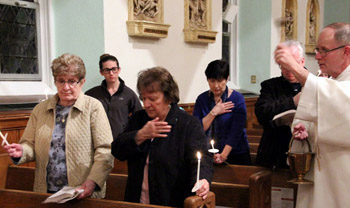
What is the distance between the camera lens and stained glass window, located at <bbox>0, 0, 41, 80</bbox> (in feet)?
15.3

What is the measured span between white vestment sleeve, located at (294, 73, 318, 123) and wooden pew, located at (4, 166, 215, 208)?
633 millimetres

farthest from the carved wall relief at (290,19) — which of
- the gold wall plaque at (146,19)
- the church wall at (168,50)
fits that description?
the gold wall plaque at (146,19)

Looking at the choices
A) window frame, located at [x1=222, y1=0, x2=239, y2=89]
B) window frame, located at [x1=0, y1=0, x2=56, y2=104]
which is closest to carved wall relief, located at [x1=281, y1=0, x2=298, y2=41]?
window frame, located at [x1=222, y1=0, x2=239, y2=89]

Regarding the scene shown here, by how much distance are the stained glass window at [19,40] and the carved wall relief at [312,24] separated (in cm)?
666

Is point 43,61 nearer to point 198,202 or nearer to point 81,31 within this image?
point 81,31

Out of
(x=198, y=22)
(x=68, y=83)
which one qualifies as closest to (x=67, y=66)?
(x=68, y=83)

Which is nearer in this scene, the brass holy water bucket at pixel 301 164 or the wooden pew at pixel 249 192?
the brass holy water bucket at pixel 301 164

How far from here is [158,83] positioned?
2.43m

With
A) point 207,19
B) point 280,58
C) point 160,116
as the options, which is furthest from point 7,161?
point 207,19

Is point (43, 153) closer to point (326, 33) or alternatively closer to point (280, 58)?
point (280, 58)

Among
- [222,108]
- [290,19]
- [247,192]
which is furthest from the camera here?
[290,19]

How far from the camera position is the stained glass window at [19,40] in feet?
15.3

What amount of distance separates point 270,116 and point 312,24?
7.83 meters

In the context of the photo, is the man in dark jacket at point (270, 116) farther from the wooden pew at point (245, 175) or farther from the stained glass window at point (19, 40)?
the stained glass window at point (19, 40)
